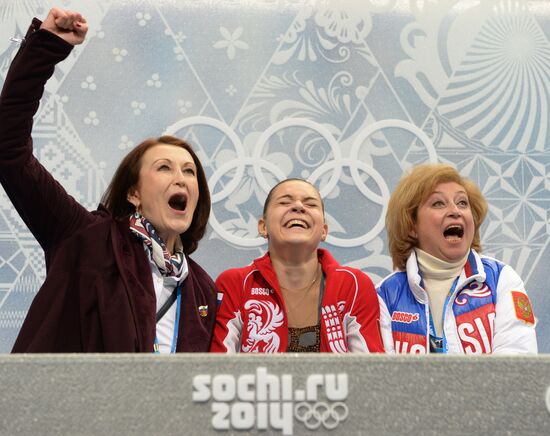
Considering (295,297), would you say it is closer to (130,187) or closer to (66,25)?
(130,187)

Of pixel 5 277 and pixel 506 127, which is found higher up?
pixel 506 127

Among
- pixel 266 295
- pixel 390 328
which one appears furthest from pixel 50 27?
pixel 390 328

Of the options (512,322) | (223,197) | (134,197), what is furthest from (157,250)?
(223,197)

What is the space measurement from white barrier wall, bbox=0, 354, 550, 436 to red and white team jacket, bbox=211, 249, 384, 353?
106 cm

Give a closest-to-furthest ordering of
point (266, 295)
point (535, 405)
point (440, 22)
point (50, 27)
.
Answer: point (535, 405), point (50, 27), point (266, 295), point (440, 22)

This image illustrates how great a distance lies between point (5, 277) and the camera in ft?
10.6

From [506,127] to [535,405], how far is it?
2741 mm

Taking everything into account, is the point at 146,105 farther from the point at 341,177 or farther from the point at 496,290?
the point at 496,290

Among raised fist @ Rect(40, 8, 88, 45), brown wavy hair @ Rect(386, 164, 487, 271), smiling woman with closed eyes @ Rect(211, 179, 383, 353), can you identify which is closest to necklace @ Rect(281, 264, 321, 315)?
smiling woman with closed eyes @ Rect(211, 179, 383, 353)

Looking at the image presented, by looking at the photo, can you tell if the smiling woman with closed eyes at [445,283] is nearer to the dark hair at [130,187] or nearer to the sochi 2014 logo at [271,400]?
the dark hair at [130,187]

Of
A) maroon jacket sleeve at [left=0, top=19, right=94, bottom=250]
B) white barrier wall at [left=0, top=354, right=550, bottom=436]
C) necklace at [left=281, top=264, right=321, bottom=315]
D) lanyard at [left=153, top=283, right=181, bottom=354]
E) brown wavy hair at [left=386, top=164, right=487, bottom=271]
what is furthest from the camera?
brown wavy hair at [left=386, top=164, right=487, bottom=271]

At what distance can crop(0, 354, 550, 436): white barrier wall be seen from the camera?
0.86 meters

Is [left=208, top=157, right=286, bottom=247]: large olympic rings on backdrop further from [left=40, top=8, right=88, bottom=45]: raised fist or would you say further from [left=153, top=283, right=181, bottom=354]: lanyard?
[left=40, top=8, right=88, bottom=45]: raised fist

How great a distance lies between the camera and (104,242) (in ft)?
5.99
